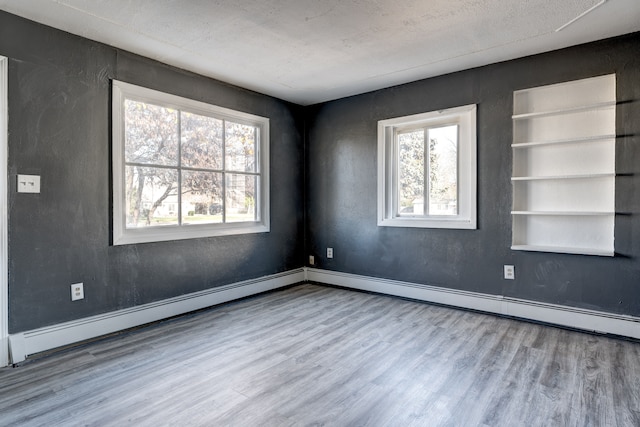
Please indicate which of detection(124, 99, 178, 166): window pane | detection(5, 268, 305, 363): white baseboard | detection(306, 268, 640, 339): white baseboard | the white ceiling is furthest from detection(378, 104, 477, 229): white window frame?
detection(124, 99, 178, 166): window pane

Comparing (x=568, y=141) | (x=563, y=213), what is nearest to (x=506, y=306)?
(x=563, y=213)

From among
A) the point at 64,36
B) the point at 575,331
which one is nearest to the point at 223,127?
the point at 64,36

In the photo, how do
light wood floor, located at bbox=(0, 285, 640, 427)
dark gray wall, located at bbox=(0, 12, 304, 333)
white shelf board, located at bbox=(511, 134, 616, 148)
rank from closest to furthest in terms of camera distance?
1. light wood floor, located at bbox=(0, 285, 640, 427)
2. dark gray wall, located at bbox=(0, 12, 304, 333)
3. white shelf board, located at bbox=(511, 134, 616, 148)

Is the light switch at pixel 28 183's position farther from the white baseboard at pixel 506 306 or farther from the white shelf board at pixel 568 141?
the white shelf board at pixel 568 141

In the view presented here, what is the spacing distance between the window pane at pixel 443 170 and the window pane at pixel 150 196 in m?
2.69

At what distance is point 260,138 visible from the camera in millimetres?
4234

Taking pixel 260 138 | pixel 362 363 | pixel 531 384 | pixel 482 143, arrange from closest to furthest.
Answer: pixel 531 384 → pixel 362 363 → pixel 482 143 → pixel 260 138

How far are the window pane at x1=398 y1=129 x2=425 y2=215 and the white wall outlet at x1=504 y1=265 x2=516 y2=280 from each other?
40.9 inches

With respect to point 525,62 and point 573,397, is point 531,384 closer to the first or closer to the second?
point 573,397

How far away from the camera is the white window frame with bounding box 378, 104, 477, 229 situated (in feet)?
11.4

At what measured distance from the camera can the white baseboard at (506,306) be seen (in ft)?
9.17

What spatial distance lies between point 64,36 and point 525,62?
385cm

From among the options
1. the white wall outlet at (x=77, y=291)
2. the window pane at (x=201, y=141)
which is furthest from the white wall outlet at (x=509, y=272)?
the white wall outlet at (x=77, y=291)

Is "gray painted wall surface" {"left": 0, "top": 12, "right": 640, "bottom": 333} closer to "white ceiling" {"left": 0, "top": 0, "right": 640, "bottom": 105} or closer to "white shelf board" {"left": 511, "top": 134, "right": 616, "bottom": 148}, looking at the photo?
"white shelf board" {"left": 511, "top": 134, "right": 616, "bottom": 148}
